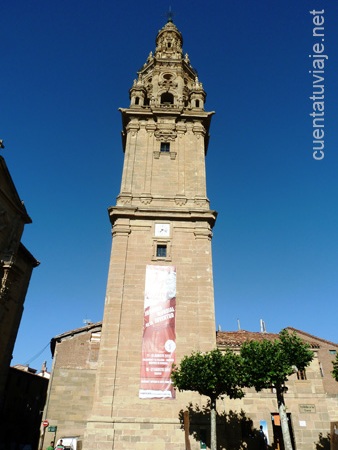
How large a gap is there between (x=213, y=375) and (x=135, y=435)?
493 cm

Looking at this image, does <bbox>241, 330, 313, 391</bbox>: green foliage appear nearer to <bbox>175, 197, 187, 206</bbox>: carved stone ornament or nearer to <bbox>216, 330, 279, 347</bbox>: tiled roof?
<bbox>216, 330, 279, 347</bbox>: tiled roof

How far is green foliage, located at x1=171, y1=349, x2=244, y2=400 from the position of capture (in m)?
14.6

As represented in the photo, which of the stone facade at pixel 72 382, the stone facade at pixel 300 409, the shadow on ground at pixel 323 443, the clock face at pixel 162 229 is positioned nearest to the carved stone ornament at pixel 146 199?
the clock face at pixel 162 229

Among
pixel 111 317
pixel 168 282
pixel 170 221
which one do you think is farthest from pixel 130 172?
pixel 111 317

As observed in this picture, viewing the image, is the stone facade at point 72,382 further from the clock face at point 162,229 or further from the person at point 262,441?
the person at point 262,441

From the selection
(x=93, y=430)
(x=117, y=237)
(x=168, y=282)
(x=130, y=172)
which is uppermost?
(x=130, y=172)

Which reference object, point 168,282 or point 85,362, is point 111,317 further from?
point 85,362

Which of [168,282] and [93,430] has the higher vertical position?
[168,282]

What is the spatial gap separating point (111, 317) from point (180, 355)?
424 centimetres

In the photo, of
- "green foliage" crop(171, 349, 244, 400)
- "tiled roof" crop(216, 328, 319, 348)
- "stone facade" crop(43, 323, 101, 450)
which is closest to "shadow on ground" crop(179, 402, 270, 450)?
"green foliage" crop(171, 349, 244, 400)

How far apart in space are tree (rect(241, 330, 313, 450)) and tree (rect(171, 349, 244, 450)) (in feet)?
1.74

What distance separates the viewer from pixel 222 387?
1483 cm

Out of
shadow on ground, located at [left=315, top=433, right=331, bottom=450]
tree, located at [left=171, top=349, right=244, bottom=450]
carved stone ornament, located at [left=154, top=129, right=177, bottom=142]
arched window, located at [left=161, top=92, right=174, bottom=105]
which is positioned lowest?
shadow on ground, located at [left=315, top=433, right=331, bottom=450]

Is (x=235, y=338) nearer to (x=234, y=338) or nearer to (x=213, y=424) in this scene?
(x=234, y=338)
